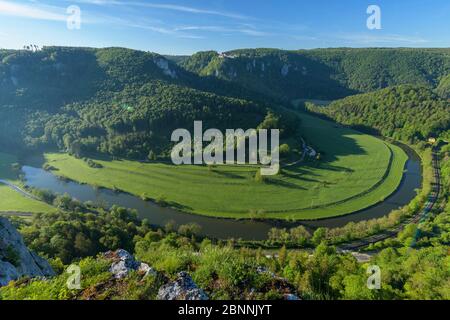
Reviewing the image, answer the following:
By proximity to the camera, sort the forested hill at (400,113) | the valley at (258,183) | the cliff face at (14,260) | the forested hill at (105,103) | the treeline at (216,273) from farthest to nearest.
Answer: the forested hill at (400,113) → the forested hill at (105,103) → the valley at (258,183) → the cliff face at (14,260) → the treeline at (216,273)

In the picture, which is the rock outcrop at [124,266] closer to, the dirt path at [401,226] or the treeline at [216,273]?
the treeline at [216,273]

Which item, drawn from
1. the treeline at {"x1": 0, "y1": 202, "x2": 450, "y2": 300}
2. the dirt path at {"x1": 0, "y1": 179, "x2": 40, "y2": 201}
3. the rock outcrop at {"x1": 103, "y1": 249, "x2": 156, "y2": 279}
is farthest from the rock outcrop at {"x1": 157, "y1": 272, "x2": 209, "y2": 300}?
the dirt path at {"x1": 0, "y1": 179, "x2": 40, "y2": 201}

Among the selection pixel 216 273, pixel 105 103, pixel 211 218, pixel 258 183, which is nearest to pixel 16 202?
pixel 211 218

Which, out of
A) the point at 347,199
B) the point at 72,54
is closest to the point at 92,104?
the point at 72,54

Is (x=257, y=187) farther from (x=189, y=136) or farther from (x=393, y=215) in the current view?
(x=189, y=136)

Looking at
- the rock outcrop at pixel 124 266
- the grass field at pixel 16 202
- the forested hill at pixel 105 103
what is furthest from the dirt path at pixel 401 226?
the grass field at pixel 16 202

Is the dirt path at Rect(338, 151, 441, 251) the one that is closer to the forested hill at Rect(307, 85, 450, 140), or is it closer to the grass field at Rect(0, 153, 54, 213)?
the forested hill at Rect(307, 85, 450, 140)

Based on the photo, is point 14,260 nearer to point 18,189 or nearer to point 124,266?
point 124,266
